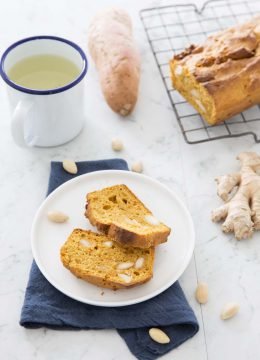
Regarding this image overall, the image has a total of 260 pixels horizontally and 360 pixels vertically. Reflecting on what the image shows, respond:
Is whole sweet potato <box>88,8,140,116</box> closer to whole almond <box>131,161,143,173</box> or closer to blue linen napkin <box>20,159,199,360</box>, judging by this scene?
whole almond <box>131,161,143,173</box>

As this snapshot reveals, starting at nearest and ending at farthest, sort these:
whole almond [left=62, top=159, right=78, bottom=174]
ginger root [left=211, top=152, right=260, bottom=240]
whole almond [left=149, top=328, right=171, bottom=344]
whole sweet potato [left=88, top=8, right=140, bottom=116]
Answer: whole almond [left=149, top=328, right=171, bottom=344] → ginger root [left=211, top=152, right=260, bottom=240] → whole almond [left=62, top=159, right=78, bottom=174] → whole sweet potato [left=88, top=8, right=140, bottom=116]

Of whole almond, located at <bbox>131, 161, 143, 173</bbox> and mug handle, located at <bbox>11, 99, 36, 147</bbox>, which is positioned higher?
mug handle, located at <bbox>11, 99, 36, 147</bbox>

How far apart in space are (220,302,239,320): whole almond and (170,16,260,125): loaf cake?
0.64m

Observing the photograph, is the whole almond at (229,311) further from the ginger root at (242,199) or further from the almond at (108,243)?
the almond at (108,243)

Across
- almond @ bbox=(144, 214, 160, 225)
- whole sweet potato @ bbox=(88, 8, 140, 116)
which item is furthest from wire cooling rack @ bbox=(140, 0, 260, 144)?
almond @ bbox=(144, 214, 160, 225)

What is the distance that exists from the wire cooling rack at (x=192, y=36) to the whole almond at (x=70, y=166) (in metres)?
0.38

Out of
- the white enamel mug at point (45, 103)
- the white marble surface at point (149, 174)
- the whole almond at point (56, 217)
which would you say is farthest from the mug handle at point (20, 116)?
the whole almond at point (56, 217)

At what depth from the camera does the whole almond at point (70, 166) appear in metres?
1.80

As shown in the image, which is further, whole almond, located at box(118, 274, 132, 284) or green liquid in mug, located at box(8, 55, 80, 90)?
green liquid in mug, located at box(8, 55, 80, 90)

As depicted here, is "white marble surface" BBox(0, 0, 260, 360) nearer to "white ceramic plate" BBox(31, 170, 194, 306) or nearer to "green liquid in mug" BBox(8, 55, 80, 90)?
"white ceramic plate" BBox(31, 170, 194, 306)

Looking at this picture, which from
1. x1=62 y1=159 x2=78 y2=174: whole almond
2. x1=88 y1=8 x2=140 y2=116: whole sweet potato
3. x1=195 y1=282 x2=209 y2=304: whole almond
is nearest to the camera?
x1=195 y1=282 x2=209 y2=304: whole almond

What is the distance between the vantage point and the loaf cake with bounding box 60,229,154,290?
149cm

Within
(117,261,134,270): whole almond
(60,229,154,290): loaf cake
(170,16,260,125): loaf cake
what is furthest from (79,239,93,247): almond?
(170,16,260,125): loaf cake

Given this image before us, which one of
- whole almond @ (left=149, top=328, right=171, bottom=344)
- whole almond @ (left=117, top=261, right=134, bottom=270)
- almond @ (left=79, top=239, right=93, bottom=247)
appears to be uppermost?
almond @ (left=79, top=239, right=93, bottom=247)
